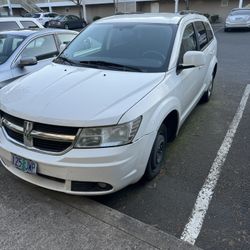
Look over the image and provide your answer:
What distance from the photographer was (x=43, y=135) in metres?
2.63

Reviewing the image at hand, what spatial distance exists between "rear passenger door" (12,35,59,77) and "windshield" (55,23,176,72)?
4.35 ft

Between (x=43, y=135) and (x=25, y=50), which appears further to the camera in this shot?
(x=25, y=50)

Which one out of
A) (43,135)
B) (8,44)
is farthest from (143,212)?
(8,44)

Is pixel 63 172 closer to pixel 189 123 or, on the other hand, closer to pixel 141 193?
pixel 141 193

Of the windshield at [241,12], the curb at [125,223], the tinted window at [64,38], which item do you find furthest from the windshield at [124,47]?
the windshield at [241,12]

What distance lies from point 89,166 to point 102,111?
49 cm

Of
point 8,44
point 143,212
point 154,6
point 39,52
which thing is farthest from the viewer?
point 154,6

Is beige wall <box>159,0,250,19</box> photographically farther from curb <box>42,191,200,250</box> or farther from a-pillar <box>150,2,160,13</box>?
curb <box>42,191,200,250</box>

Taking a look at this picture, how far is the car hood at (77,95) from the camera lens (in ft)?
8.48

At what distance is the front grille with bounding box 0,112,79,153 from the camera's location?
2.57 meters

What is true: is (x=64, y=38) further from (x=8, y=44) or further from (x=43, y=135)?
(x=43, y=135)

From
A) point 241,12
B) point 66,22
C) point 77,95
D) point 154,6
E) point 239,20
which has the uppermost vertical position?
point 77,95

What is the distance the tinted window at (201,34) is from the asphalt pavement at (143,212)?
6.01ft

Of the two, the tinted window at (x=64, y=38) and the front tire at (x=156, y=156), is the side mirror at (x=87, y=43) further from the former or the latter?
the tinted window at (x=64, y=38)
